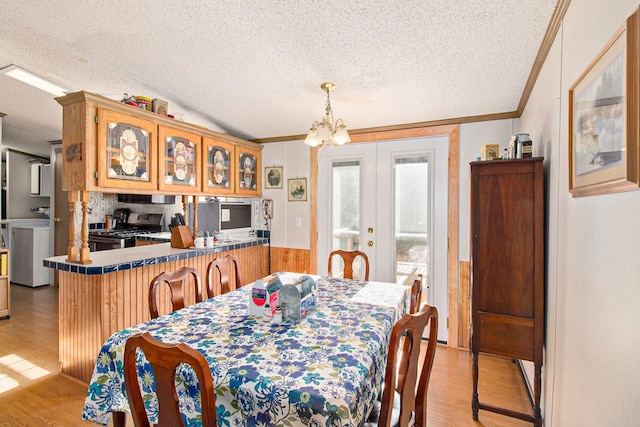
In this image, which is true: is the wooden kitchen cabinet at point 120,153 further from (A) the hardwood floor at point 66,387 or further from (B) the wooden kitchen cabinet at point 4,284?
(B) the wooden kitchen cabinet at point 4,284

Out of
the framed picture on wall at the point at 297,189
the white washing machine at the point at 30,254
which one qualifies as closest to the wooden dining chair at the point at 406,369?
the framed picture on wall at the point at 297,189

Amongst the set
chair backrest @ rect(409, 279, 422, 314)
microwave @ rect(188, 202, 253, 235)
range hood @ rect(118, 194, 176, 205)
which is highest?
range hood @ rect(118, 194, 176, 205)

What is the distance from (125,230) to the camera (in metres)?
5.00

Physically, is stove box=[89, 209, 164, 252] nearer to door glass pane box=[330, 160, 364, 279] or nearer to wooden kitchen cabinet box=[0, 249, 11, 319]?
wooden kitchen cabinet box=[0, 249, 11, 319]

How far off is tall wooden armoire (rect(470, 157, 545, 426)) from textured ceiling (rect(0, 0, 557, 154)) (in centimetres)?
74

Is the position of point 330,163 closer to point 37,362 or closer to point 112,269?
point 112,269

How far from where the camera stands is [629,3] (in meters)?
0.88

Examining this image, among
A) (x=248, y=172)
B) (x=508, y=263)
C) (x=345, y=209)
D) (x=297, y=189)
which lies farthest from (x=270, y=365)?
(x=248, y=172)

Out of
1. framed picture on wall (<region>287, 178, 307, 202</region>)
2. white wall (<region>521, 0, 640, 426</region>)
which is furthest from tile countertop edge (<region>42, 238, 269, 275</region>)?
white wall (<region>521, 0, 640, 426</region>)

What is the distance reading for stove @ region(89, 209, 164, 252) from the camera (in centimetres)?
424

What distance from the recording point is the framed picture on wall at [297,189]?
12.8ft

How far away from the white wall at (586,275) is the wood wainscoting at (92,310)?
9.20ft

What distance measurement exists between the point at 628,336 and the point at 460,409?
1.63 meters

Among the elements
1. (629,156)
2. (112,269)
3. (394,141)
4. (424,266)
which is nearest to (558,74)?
(629,156)
